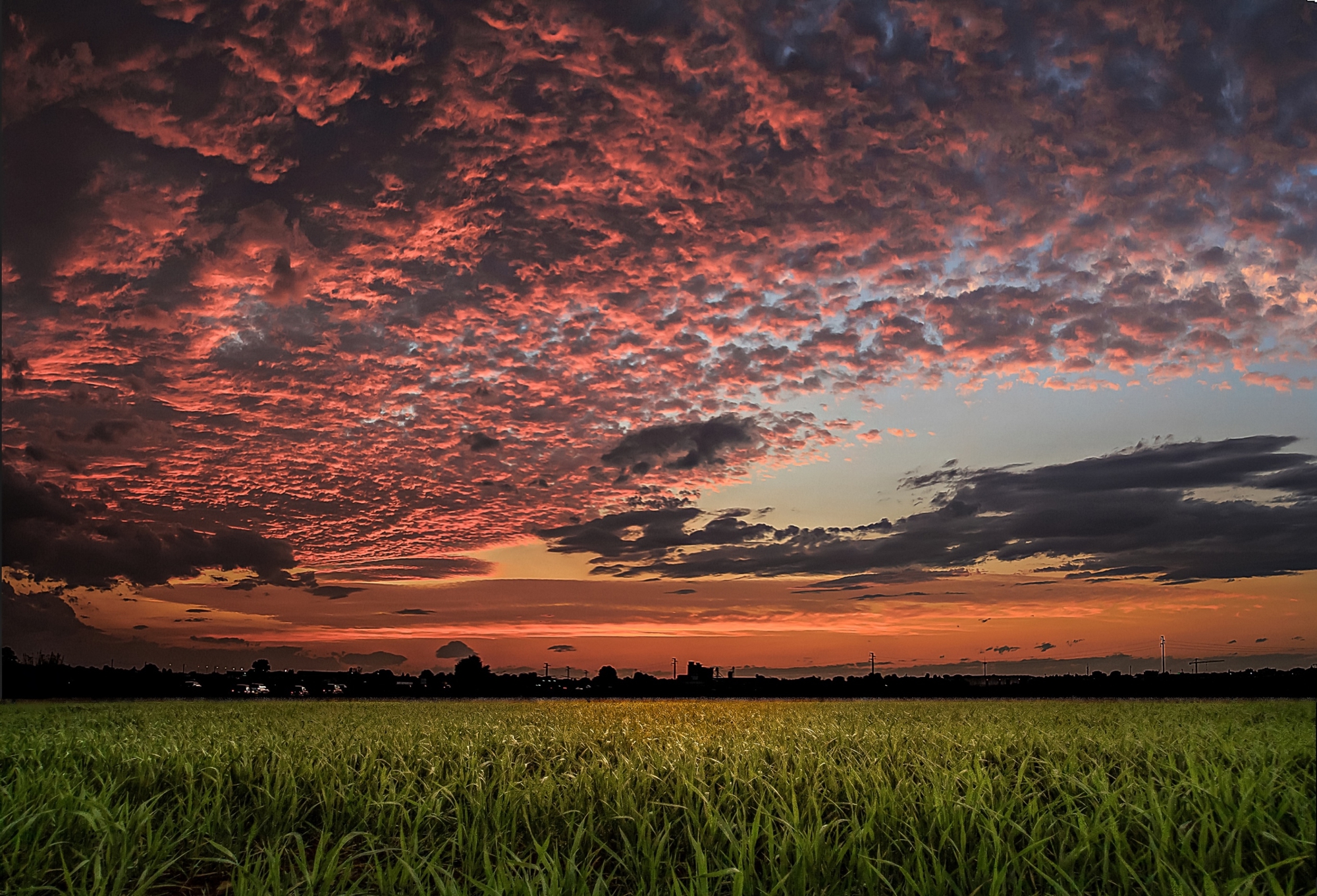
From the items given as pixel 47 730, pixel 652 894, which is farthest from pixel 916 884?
pixel 47 730

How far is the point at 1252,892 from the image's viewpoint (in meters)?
3.61

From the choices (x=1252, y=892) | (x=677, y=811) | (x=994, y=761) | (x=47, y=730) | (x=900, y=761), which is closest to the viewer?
(x=1252, y=892)

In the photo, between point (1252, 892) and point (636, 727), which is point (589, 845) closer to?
point (1252, 892)

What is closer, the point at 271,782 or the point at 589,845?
the point at 589,845

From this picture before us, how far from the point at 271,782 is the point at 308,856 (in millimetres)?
1406

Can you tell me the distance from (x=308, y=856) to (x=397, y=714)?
42.5ft

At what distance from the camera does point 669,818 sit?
504cm

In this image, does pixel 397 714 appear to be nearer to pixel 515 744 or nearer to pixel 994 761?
pixel 515 744

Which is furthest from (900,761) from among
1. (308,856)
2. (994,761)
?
(308,856)

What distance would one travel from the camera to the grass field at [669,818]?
4.11 m

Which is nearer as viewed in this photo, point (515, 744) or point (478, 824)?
point (478, 824)

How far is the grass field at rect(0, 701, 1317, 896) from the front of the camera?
13.5ft

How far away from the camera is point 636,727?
11.8 meters

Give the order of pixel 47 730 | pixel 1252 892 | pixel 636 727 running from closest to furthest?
1. pixel 1252 892
2. pixel 636 727
3. pixel 47 730
